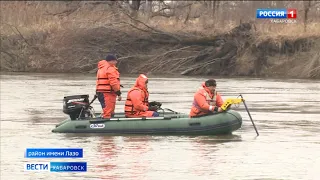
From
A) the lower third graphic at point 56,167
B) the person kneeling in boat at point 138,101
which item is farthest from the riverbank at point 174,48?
the lower third graphic at point 56,167

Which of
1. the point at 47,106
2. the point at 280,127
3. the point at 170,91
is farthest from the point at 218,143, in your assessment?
the point at 170,91

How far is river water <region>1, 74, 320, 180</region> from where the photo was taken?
579 inches

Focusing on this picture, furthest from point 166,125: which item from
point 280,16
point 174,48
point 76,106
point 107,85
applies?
point 280,16

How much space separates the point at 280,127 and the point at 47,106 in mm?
9368

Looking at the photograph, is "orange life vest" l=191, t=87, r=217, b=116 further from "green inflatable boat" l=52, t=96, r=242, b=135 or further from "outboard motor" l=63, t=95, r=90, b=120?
"outboard motor" l=63, t=95, r=90, b=120

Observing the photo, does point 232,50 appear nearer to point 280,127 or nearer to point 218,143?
point 280,127

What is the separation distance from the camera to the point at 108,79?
20438 mm

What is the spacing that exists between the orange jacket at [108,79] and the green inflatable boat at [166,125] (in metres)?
0.76

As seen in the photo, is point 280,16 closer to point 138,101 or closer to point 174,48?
point 174,48

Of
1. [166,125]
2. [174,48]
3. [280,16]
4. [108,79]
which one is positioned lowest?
[166,125]

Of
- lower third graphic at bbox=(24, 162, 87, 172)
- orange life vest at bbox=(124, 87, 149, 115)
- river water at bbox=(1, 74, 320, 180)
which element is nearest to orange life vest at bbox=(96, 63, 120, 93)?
orange life vest at bbox=(124, 87, 149, 115)

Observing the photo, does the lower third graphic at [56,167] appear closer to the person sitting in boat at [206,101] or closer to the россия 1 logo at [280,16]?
the person sitting in boat at [206,101]

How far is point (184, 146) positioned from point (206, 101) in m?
1.81

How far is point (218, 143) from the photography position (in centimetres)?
1853
